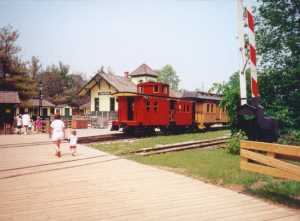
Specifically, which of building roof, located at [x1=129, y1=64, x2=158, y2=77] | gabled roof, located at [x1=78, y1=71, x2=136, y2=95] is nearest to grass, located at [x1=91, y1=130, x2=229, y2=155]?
gabled roof, located at [x1=78, y1=71, x2=136, y2=95]

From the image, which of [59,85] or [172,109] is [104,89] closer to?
[172,109]

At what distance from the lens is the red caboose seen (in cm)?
2014

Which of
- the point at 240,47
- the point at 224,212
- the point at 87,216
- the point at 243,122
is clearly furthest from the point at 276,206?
the point at 87,216

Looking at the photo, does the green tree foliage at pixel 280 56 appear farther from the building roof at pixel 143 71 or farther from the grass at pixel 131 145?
the building roof at pixel 143 71

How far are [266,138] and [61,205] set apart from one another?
374 cm

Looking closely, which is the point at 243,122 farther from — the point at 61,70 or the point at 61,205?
the point at 61,70

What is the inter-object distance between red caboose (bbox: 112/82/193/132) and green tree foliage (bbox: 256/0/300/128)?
28.2 feet

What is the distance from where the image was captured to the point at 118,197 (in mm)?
5355

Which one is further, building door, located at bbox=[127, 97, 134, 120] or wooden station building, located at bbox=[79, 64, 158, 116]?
wooden station building, located at bbox=[79, 64, 158, 116]

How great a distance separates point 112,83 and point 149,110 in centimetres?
1867

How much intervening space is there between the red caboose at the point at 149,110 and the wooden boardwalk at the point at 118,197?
12.0m

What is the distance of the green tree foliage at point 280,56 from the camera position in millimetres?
12484

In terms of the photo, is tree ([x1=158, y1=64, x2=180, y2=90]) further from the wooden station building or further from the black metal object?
the black metal object

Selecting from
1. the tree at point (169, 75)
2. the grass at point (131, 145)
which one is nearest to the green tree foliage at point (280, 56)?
the grass at point (131, 145)
